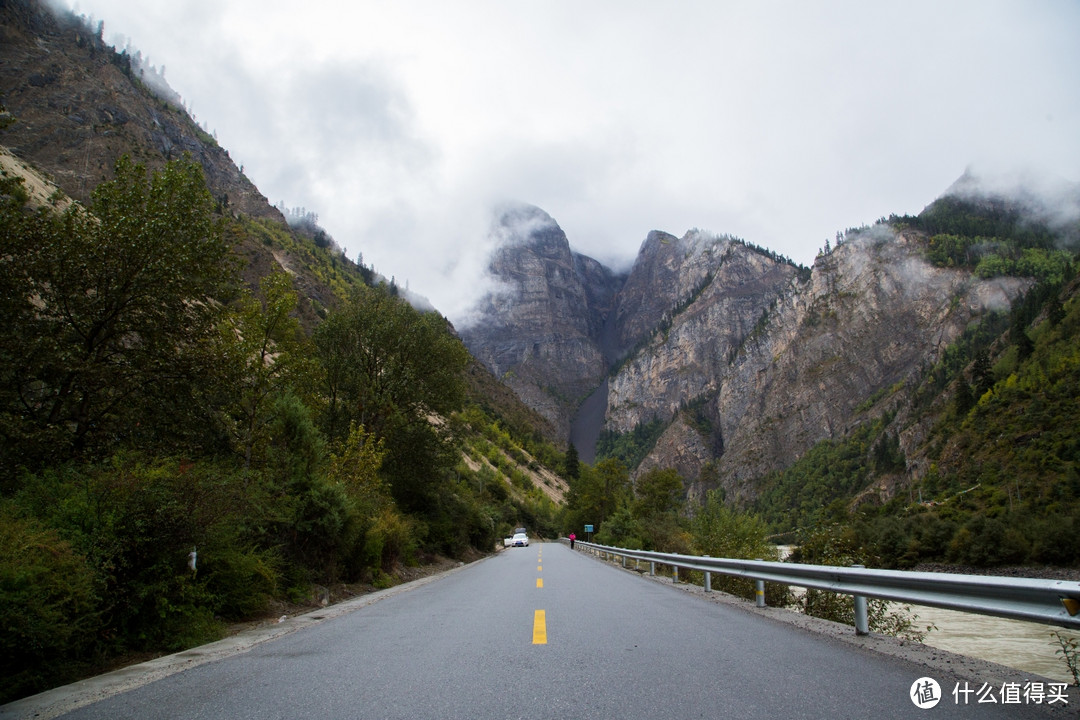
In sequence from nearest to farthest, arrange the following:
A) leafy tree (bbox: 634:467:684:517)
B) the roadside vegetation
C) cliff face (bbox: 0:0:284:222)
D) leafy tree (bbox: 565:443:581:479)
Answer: the roadside vegetation
leafy tree (bbox: 634:467:684:517)
cliff face (bbox: 0:0:284:222)
leafy tree (bbox: 565:443:581:479)

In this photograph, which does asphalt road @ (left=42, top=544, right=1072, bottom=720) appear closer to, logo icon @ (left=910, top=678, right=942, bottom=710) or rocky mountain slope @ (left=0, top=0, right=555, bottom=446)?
logo icon @ (left=910, top=678, right=942, bottom=710)

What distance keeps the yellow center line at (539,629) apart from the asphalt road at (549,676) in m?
0.05

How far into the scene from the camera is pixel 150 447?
1012 centimetres

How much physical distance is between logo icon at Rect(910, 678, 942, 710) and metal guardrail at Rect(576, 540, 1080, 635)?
757mm

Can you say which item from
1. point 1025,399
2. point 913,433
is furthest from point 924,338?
point 1025,399

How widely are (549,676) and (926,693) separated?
8.53 feet

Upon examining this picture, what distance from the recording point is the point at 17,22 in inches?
4505

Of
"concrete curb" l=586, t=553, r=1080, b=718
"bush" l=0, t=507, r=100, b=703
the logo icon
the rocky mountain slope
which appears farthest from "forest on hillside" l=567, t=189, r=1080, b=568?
the rocky mountain slope

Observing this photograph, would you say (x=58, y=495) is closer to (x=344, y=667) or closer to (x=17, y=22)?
(x=344, y=667)

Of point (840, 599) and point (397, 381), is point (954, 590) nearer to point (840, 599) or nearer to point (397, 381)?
point (840, 599)

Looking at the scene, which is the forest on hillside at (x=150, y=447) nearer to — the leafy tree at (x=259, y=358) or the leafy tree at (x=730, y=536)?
the leafy tree at (x=259, y=358)

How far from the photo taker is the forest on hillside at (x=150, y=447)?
220 inches

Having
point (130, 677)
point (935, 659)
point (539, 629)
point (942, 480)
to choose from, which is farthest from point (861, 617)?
point (942, 480)

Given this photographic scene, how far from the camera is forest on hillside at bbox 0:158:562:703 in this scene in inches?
220
